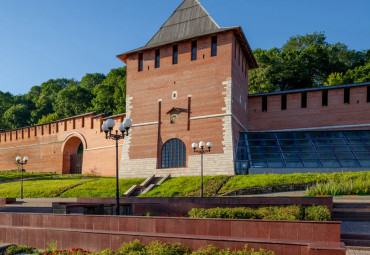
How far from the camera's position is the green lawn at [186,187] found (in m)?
19.0

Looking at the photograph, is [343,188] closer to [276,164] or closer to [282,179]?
[282,179]

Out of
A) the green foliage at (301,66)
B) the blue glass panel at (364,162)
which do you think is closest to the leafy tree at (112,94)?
the green foliage at (301,66)

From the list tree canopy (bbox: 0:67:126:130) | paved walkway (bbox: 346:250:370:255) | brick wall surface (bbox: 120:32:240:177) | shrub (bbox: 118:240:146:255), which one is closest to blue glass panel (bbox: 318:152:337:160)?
brick wall surface (bbox: 120:32:240:177)

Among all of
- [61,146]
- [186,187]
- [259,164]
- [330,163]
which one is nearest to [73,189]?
[186,187]

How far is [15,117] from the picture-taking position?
201ft

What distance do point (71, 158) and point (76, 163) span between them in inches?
32.1

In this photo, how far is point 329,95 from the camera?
2575 centimetres

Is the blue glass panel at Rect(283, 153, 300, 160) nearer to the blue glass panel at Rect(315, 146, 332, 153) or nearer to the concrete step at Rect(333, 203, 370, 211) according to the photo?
the blue glass panel at Rect(315, 146, 332, 153)

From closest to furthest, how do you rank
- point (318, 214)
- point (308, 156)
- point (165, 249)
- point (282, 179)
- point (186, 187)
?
1. point (165, 249)
2. point (318, 214)
3. point (282, 179)
4. point (186, 187)
5. point (308, 156)

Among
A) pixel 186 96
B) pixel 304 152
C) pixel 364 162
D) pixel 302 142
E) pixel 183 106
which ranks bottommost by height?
pixel 364 162

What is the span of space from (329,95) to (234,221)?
69.1 feet

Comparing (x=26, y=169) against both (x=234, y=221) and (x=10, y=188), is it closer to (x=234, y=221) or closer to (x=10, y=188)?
(x=10, y=188)

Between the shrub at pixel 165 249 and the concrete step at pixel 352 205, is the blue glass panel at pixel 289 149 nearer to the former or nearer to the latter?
the concrete step at pixel 352 205

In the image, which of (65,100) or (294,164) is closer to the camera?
(294,164)
